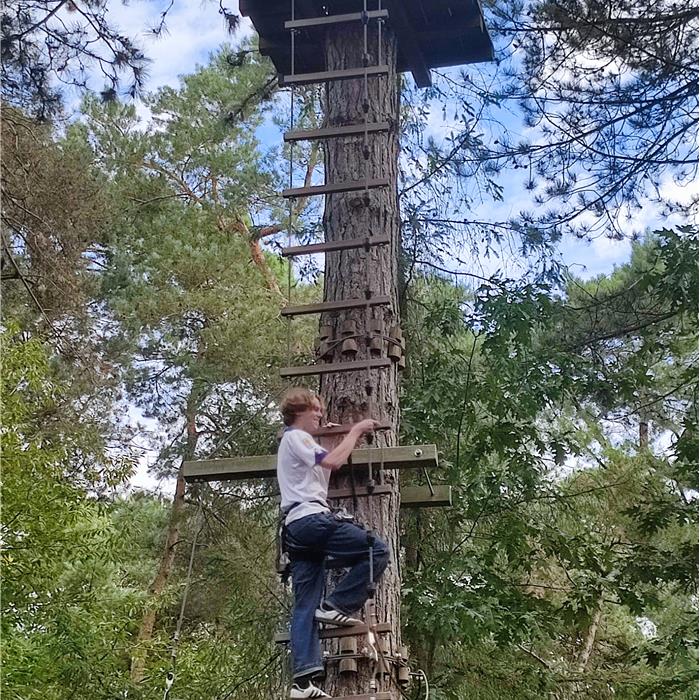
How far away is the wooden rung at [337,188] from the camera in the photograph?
4348mm

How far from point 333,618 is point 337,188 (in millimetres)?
1894

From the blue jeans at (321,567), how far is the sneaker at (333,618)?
0.02m

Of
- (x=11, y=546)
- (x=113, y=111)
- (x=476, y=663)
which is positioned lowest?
(x=476, y=663)

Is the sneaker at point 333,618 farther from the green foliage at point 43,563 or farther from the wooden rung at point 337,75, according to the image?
the green foliage at point 43,563

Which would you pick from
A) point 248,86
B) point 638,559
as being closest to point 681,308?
point 638,559

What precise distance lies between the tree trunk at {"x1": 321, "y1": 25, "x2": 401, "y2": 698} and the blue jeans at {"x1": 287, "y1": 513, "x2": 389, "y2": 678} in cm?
20

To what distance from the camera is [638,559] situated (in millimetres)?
6039

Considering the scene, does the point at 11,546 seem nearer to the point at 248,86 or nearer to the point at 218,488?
the point at 218,488

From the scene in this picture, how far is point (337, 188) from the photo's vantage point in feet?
14.5

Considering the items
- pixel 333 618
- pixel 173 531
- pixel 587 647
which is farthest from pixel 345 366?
pixel 173 531

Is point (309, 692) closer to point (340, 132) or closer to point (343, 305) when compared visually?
point (343, 305)

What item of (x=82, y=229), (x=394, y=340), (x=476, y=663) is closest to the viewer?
(x=394, y=340)

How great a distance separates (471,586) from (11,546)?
3168 mm

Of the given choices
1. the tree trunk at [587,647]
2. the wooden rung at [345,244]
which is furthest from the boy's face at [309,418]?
the tree trunk at [587,647]
